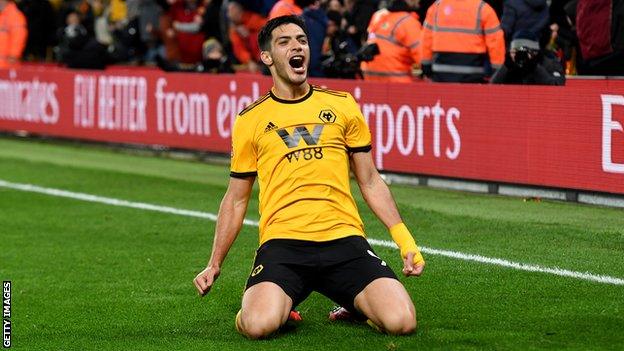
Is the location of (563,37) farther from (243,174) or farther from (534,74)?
(243,174)

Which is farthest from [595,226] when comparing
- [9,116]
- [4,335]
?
[9,116]

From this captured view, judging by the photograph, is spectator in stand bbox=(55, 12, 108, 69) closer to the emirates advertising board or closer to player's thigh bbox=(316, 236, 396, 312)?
the emirates advertising board

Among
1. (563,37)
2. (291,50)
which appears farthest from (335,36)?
(291,50)

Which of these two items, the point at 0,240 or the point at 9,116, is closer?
the point at 0,240

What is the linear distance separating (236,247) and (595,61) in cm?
481

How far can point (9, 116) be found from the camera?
25.7m

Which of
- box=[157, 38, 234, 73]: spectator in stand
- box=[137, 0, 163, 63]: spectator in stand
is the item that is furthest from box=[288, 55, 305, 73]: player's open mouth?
box=[137, 0, 163, 63]: spectator in stand

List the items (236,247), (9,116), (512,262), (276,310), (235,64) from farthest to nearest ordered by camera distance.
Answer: (9,116) → (235,64) → (236,247) → (512,262) → (276,310)

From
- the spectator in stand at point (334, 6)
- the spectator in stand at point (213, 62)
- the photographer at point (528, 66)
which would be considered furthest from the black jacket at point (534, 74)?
the spectator in stand at point (213, 62)

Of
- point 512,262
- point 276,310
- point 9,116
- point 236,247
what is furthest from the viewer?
point 9,116

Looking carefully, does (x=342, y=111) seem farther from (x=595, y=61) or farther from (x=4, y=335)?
(x=595, y=61)

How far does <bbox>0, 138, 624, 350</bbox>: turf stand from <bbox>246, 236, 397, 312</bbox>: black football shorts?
0.25m

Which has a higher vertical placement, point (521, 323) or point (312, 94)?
point (312, 94)

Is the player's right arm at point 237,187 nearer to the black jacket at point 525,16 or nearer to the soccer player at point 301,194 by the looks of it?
the soccer player at point 301,194
